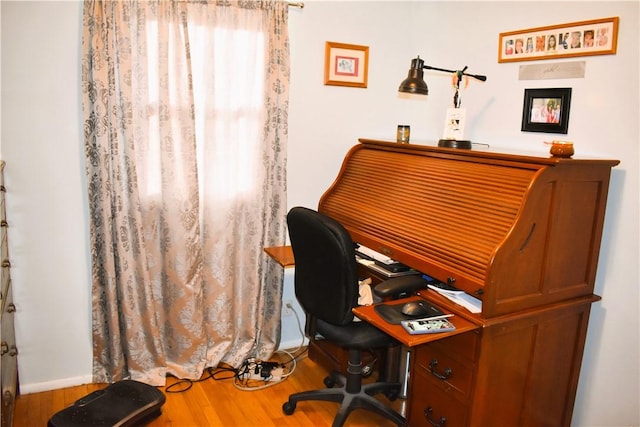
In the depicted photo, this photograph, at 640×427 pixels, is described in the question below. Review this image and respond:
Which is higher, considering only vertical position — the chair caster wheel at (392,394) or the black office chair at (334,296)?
the black office chair at (334,296)

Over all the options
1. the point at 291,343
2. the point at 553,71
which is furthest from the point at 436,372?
the point at 553,71

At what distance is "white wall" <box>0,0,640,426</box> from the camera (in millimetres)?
2170

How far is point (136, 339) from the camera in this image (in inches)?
107

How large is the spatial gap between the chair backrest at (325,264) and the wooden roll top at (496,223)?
0.34 meters

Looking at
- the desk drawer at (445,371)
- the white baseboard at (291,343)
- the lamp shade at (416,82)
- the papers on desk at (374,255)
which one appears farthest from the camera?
the white baseboard at (291,343)

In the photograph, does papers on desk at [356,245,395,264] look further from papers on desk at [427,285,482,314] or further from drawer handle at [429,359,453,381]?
drawer handle at [429,359,453,381]

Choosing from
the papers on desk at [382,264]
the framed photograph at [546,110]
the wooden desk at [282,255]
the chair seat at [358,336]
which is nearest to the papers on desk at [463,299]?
the papers on desk at [382,264]

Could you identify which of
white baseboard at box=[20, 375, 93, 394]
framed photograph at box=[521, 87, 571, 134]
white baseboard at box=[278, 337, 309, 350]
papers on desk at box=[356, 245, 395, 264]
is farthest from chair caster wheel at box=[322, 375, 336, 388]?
framed photograph at box=[521, 87, 571, 134]

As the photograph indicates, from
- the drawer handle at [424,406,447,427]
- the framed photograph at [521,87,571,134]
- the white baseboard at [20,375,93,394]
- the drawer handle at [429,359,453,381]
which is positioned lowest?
the white baseboard at [20,375,93,394]

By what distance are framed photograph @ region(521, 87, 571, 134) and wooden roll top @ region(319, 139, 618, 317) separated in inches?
14.4

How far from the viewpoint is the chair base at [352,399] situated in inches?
94.4

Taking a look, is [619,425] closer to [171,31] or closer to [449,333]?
[449,333]

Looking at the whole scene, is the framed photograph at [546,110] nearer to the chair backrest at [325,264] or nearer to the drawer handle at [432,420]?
the chair backrest at [325,264]

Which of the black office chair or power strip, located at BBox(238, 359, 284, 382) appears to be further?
power strip, located at BBox(238, 359, 284, 382)
